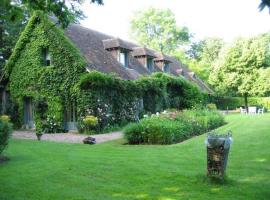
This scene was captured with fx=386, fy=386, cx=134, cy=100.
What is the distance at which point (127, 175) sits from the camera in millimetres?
9492

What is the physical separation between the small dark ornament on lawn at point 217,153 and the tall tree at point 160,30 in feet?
185

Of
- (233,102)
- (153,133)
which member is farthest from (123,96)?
(233,102)

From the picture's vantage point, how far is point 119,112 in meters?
25.7

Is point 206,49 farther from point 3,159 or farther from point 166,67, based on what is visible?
point 3,159

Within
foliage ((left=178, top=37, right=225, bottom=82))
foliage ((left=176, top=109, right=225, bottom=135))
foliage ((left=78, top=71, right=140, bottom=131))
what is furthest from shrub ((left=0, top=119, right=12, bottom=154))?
foliage ((left=178, top=37, right=225, bottom=82))

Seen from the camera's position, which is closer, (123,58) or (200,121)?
(200,121)

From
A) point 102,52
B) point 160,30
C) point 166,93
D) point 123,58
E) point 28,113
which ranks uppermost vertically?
point 160,30

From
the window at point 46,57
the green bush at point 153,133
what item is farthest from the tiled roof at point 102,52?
the green bush at point 153,133

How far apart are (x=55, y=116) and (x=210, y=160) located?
17.3m

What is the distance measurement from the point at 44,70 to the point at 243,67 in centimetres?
3110

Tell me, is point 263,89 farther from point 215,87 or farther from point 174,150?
point 174,150

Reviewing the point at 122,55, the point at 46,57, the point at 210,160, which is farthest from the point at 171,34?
the point at 210,160

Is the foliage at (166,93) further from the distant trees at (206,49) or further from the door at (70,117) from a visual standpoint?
the distant trees at (206,49)

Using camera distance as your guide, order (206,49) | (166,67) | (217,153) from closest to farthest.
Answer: (217,153), (166,67), (206,49)
